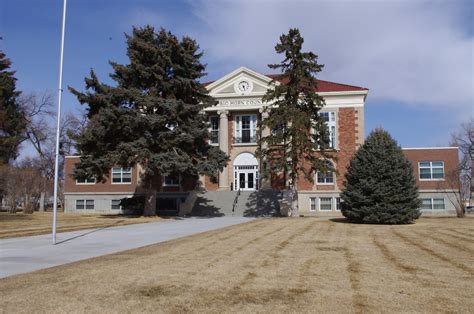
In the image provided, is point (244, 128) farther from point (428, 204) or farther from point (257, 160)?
point (428, 204)

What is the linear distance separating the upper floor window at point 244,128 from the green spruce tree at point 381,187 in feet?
63.4

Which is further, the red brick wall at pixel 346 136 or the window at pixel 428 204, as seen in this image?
the red brick wall at pixel 346 136

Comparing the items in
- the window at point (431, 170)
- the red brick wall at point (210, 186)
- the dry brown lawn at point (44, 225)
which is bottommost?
the dry brown lawn at point (44, 225)

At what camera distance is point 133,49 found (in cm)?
3134

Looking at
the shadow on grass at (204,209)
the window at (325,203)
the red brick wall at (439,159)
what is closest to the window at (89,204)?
the shadow on grass at (204,209)

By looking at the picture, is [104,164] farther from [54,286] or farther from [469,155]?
[469,155]

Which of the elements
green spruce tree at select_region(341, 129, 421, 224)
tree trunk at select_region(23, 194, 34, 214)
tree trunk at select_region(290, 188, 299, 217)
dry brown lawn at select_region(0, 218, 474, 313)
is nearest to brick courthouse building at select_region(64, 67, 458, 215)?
tree trunk at select_region(23, 194, 34, 214)

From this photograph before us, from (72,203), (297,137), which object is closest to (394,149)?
Answer: (297,137)

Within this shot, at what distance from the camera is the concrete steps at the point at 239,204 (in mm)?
36156

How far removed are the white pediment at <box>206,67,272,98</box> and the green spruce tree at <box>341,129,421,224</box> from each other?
61.3ft

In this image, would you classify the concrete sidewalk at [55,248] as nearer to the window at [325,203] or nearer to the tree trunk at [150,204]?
the tree trunk at [150,204]

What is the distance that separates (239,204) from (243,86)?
11911 millimetres

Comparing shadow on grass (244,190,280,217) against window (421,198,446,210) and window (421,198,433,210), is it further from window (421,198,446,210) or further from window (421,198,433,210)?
window (421,198,446,210)

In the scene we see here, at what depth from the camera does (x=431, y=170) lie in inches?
1572
